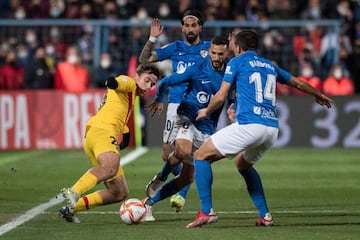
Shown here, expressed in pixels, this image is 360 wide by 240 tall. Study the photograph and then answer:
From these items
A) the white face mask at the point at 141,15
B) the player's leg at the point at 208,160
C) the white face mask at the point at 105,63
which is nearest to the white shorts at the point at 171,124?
the player's leg at the point at 208,160

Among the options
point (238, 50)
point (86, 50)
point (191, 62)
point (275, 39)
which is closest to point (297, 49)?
point (275, 39)

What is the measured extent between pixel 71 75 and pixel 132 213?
46.5ft

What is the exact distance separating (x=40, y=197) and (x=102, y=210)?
174 centimetres

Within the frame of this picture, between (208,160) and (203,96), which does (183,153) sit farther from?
(208,160)

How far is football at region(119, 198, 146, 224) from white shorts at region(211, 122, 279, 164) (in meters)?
1.09

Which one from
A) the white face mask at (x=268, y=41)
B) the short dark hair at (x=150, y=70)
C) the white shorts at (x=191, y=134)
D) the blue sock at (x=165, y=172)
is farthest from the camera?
the white face mask at (x=268, y=41)

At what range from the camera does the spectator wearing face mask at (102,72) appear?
24891 millimetres

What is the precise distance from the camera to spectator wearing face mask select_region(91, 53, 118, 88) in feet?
81.7

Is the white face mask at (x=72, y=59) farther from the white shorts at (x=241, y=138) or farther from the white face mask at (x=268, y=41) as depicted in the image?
the white shorts at (x=241, y=138)

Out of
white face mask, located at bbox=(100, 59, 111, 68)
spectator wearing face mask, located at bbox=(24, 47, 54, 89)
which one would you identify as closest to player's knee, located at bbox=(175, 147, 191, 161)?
spectator wearing face mask, located at bbox=(24, 47, 54, 89)

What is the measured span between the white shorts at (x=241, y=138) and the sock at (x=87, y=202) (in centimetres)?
136

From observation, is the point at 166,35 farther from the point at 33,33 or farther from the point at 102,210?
the point at 102,210

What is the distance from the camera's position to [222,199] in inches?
531

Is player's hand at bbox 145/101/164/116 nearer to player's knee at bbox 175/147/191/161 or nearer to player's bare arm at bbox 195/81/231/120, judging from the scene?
player's knee at bbox 175/147/191/161
